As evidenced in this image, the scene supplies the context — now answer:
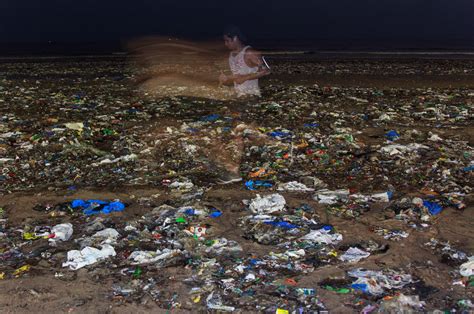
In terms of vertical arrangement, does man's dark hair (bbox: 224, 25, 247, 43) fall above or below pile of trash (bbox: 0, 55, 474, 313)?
above

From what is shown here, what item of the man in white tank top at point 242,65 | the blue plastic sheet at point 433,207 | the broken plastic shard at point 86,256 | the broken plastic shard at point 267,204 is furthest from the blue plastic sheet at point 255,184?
the broken plastic shard at point 86,256

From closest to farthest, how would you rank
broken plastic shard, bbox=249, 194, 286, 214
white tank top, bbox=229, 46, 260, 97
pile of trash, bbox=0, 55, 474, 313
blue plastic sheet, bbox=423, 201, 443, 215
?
pile of trash, bbox=0, 55, 474, 313
blue plastic sheet, bbox=423, 201, 443, 215
broken plastic shard, bbox=249, 194, 286, 214
white tank top, bbox=229, 46, 260, 97

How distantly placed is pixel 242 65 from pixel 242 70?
0.08 meters

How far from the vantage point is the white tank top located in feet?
23.0

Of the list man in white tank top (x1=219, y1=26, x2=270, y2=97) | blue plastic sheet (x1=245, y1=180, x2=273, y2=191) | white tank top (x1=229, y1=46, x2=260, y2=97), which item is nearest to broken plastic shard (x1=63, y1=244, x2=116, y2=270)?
blue plastic sheet (x1=245, y1=180, x2=273, y2=191)

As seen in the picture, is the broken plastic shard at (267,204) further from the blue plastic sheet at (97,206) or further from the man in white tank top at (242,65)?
the man in white tank top at (242,65)

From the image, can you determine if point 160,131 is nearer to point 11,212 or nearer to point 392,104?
point 11,212

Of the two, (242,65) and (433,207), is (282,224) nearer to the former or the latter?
(433,207)

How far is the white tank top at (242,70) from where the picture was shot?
276 inches

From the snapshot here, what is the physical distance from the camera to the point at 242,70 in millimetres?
7109

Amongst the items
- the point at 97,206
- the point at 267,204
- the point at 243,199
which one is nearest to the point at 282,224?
the point at 267,204

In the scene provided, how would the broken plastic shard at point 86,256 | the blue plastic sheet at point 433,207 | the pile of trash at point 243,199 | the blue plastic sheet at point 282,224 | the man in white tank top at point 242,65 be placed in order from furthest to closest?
the man in white tank top at point 242,65, the blue plastic sheet at point 433,207, the blue plastic sheet at point 282,224, the broken plastic shard at point 86,256, the pile of trash at point 243,199

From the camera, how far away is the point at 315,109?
1034 centimetres

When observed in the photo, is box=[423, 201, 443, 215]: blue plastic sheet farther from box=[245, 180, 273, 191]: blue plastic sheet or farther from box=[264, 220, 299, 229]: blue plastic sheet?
box=[245, 180, 273, 191]: blue plastic sheet
